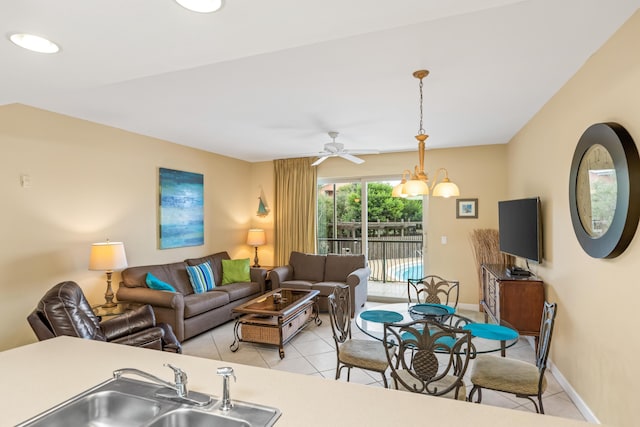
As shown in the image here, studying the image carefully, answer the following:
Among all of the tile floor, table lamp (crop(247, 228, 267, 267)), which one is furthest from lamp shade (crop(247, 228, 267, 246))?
the tile floor

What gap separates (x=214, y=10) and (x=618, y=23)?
2.35 m

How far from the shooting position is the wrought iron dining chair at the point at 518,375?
2.17m

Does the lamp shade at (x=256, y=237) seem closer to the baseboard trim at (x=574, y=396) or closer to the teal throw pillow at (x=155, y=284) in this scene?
the teal throw pillow at (x=155, y=284)

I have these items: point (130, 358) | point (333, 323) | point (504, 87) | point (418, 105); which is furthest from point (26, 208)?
point (504, 87)

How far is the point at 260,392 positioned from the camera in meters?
1.19

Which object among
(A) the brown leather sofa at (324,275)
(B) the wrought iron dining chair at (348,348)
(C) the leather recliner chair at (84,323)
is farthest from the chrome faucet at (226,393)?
(A) the brown leather sofa at (324,275)

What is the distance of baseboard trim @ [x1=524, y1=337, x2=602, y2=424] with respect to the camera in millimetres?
2449

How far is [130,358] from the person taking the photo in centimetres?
150

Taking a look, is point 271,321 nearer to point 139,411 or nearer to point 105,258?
point 105,258

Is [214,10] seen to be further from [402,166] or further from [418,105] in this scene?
[402,166]

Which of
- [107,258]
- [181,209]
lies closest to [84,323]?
[107,258]

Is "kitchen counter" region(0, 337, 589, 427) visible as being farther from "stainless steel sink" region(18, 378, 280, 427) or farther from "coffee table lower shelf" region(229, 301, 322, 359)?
"coffee table lower shelf" region(229, 301, 322, 359)

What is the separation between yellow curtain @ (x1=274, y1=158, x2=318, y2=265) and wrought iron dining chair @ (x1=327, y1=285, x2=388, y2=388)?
10.7 ft

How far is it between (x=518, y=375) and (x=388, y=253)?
155 inches
